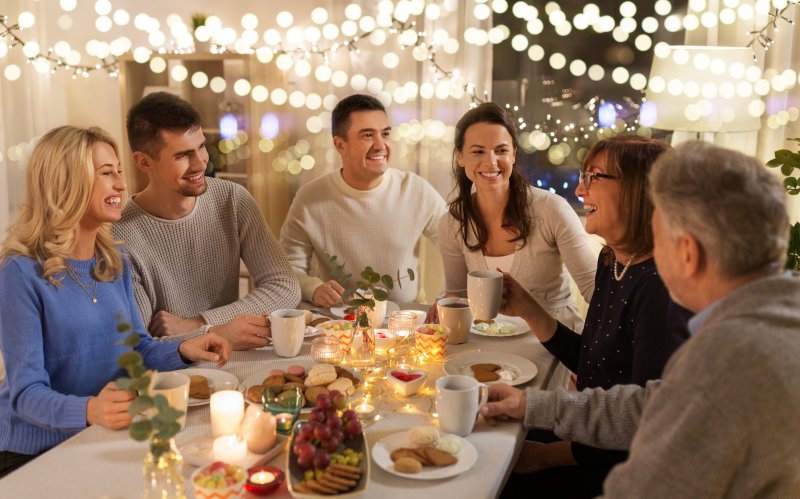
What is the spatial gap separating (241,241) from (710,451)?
1.79 m

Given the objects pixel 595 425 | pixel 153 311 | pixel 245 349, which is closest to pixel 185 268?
pixel 153 311

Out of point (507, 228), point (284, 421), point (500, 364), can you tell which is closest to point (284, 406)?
point (284, 421)

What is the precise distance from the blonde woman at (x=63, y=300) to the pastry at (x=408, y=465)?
644 millimetres

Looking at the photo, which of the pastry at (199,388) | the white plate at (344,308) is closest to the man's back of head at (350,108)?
the white plate at (344,308)

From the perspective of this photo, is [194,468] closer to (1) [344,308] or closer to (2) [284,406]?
(2) [284,406]

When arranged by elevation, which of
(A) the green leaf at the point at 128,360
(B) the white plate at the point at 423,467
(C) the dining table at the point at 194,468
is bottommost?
(C) the dining table at the point at 194,468

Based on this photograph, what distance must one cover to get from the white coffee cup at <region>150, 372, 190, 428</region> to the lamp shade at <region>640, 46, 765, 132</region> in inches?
94.0

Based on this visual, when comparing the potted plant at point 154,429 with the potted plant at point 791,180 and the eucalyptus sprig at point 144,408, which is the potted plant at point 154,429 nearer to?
the eucalyptus sprig at point 144,408

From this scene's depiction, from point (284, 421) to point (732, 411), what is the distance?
0.78m

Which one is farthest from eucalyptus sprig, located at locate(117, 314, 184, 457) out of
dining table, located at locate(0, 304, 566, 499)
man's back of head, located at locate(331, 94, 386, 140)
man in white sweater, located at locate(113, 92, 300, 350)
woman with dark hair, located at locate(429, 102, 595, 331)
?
man's back of head, located at locate(331, 94, 386, 140)

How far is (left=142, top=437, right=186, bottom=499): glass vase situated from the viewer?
3.59 ft

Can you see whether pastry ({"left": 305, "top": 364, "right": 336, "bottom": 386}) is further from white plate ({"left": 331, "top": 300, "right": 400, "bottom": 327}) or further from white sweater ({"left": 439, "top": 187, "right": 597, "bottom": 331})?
white sweater ({"left": 439, "top": 187, "right": 597, "bottom": 331})

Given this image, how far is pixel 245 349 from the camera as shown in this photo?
186 centimetres

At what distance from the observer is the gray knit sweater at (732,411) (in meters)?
0.90
